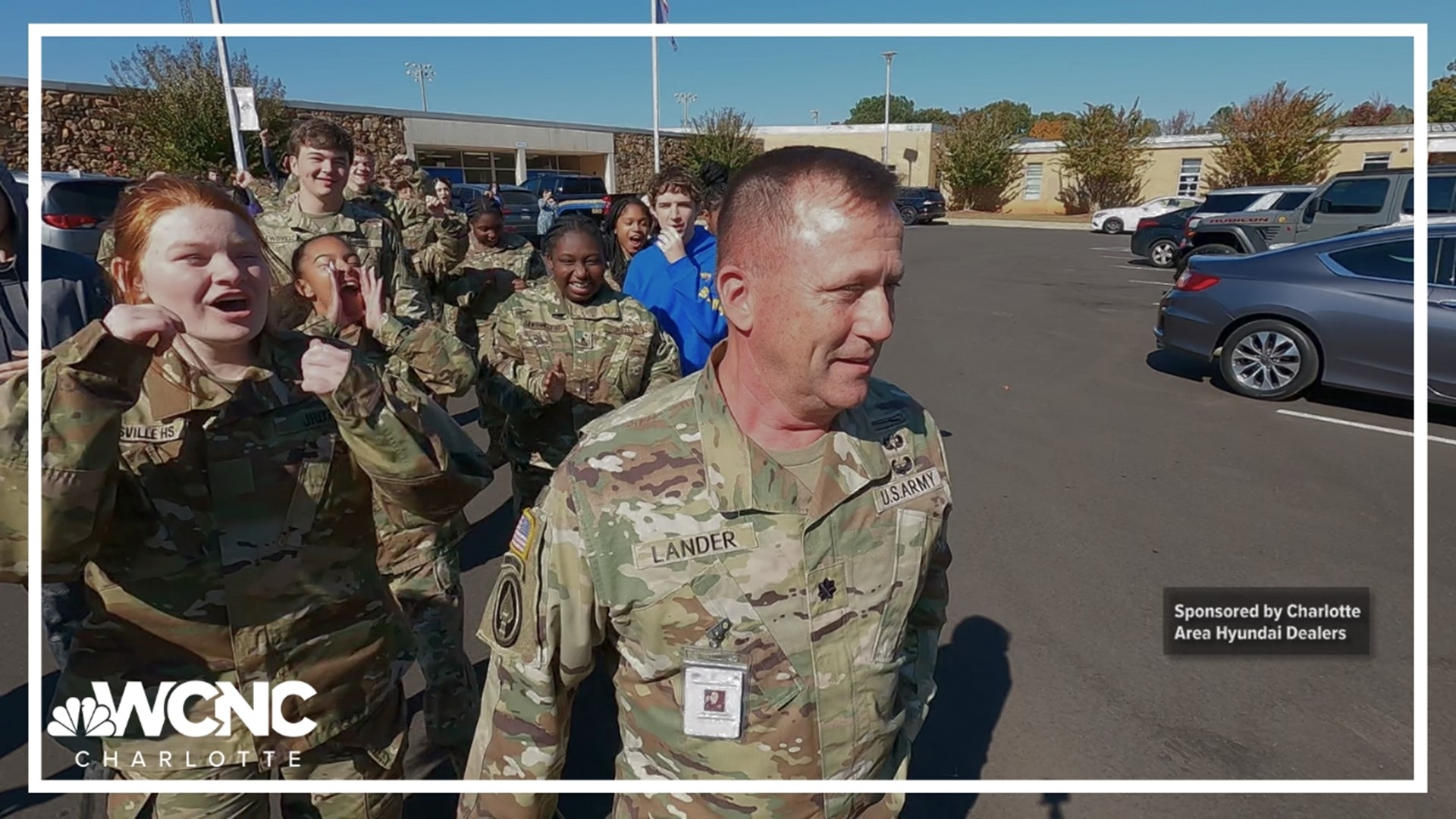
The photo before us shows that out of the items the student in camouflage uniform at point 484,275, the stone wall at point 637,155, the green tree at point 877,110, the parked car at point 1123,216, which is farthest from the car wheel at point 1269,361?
the green tree at point 877,110

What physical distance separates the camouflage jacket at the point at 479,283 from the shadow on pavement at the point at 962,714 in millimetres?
A: 3598

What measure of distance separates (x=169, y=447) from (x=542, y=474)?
1565 millimetres

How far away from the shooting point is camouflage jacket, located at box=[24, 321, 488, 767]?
1441 millimetres

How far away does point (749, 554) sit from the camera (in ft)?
4.05

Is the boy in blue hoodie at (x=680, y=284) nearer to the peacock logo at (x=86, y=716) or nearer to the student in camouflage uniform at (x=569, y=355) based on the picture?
the student in camouflage uniform at (x=569, y=355)

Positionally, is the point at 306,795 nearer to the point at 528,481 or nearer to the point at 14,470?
the point at 14,470

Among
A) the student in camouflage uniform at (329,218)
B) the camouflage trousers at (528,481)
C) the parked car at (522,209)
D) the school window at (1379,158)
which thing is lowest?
the camouflage trousers at (528,481)

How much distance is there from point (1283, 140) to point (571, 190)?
23690 millimetres

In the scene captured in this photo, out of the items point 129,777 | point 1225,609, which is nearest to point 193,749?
point 129,777

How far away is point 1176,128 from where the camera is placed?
45625 mm

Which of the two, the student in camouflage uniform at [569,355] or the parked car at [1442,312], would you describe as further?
the parked car at [1442,312]

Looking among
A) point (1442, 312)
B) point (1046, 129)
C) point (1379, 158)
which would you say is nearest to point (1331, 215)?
point (1442, 312)

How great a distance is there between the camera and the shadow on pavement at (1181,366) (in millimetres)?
7559

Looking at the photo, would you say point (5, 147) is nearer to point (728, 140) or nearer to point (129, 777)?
point (129, 777)
